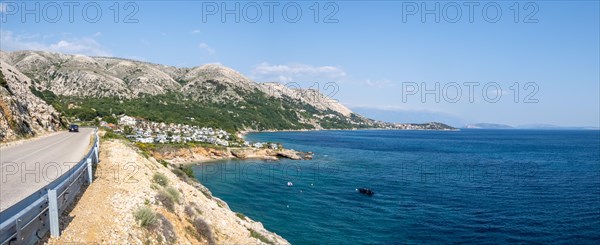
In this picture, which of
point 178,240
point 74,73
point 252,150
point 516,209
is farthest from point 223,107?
point 178,240

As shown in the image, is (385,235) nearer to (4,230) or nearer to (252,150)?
(4,230)

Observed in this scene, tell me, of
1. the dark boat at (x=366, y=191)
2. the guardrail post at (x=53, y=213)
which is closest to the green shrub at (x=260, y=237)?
the guardrail post at (x=53, y=213)

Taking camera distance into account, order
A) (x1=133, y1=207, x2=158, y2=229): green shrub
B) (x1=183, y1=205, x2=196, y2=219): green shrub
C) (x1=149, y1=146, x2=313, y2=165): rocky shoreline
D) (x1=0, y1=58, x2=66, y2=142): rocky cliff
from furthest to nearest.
A: 1. (x1=149, y1=146, x2=313, y2=165): rocky shoreline
2. (x1=0, y1=58, x2=66, y2=142): rocky cliff
3. (x1=183, y1=205, x2=196, y2=219): green shrub
4. (x1=133, y1=207, x2=158, y2=229): green shrub

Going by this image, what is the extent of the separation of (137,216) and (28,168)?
9.51 m

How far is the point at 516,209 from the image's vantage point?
3716cm

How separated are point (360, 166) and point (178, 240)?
5860 cm

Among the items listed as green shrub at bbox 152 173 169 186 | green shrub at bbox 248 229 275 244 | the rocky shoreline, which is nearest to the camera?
green shrub at bbox 152 173 169 186

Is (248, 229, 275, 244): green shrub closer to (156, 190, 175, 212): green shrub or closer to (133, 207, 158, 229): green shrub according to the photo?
(156, 190, 175, 212): green shrub

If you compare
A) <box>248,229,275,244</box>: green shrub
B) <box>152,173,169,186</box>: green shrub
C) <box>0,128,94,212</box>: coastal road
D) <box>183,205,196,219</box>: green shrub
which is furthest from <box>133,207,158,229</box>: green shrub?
<box>248,229,275,244</box>: green shrub

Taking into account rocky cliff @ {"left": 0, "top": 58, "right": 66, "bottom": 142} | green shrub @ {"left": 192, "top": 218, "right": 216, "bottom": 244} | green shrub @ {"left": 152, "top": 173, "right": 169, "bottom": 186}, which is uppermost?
rocky cliff @ {"left": 0, "top": 58, "right": 66, "bottom": 142}

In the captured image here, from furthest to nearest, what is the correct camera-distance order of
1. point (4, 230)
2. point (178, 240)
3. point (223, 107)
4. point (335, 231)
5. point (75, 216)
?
point (223, 107), point (335, 231), point (178, 240), point (75, 216), point (4, 230)

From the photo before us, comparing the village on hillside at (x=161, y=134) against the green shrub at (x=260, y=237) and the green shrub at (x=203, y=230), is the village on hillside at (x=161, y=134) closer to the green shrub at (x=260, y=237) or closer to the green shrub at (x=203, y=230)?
the green shrub at (x=260, y=237)

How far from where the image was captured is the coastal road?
42.9 ft

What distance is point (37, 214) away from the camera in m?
8.93
